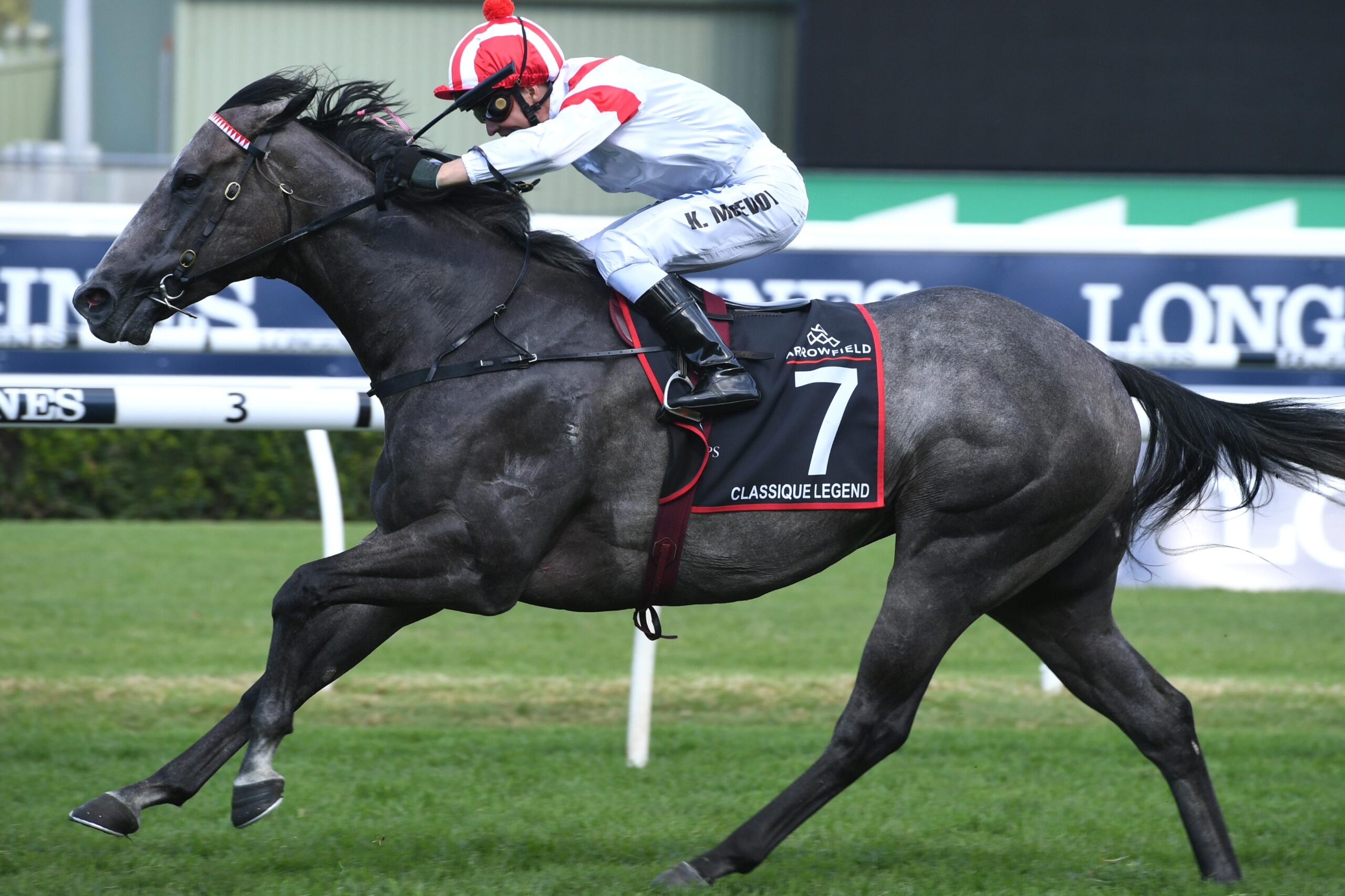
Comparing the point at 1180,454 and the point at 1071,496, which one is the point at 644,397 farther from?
the point at 1180,454

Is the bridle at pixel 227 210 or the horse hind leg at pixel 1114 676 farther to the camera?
→ the horse hind leg at pixel 1114 676

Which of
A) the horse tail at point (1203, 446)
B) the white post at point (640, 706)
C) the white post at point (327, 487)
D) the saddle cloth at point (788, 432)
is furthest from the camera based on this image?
the white post at point (327, 487)

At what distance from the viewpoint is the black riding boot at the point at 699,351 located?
3.28 m

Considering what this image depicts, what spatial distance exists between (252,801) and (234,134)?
4.63 ft

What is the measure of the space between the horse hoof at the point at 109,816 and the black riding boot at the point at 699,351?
140cm

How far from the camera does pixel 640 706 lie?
4.56 m

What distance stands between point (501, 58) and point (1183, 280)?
4.08 m

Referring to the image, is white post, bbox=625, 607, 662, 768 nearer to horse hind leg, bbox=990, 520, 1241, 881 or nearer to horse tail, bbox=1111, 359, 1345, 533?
horse hind leg, bbox=990, 520, 1241, 881

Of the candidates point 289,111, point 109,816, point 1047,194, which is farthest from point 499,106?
point 1047,194

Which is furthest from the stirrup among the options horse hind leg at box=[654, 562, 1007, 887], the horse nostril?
the horse nostril

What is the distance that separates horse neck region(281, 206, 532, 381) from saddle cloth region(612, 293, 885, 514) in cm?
32

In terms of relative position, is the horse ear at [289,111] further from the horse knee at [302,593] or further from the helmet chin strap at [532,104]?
the horse knee at [302,593]

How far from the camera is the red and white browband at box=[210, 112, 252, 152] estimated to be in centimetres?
333

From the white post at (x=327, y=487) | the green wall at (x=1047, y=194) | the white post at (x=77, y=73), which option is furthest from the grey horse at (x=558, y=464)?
the white post at (x=77, y=73)
